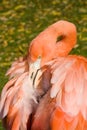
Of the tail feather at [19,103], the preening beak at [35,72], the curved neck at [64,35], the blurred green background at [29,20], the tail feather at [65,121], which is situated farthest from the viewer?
the blurred green background at [29,20]

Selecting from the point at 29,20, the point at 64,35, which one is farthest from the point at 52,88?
the point at 29,20

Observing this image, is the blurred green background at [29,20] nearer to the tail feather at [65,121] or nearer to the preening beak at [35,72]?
the preening beak at [35,72]

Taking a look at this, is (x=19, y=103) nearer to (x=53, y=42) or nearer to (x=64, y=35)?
(x=53, y=42)

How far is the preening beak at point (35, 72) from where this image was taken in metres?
4.14

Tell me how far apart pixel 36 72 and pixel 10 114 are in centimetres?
34

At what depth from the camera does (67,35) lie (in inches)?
178

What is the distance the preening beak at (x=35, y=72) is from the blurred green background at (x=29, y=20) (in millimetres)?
2945

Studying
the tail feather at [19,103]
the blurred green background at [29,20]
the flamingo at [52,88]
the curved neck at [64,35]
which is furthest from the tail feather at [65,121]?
the blurred green background at [29,20]

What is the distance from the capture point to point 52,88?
12.6ft

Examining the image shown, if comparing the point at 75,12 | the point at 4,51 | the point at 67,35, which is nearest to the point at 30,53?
the point at 67,35

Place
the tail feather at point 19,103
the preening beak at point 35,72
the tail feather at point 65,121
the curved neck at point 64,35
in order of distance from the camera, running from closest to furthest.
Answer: the tail feather at point 65,121, the tail feather at point 19,103, the preening beak at point 35,72, the curved neck at point 64,35

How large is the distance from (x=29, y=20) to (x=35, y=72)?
475 centimetres

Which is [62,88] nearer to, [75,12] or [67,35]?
[67,35]

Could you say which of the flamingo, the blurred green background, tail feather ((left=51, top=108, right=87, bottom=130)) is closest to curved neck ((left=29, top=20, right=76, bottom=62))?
the flamingo
